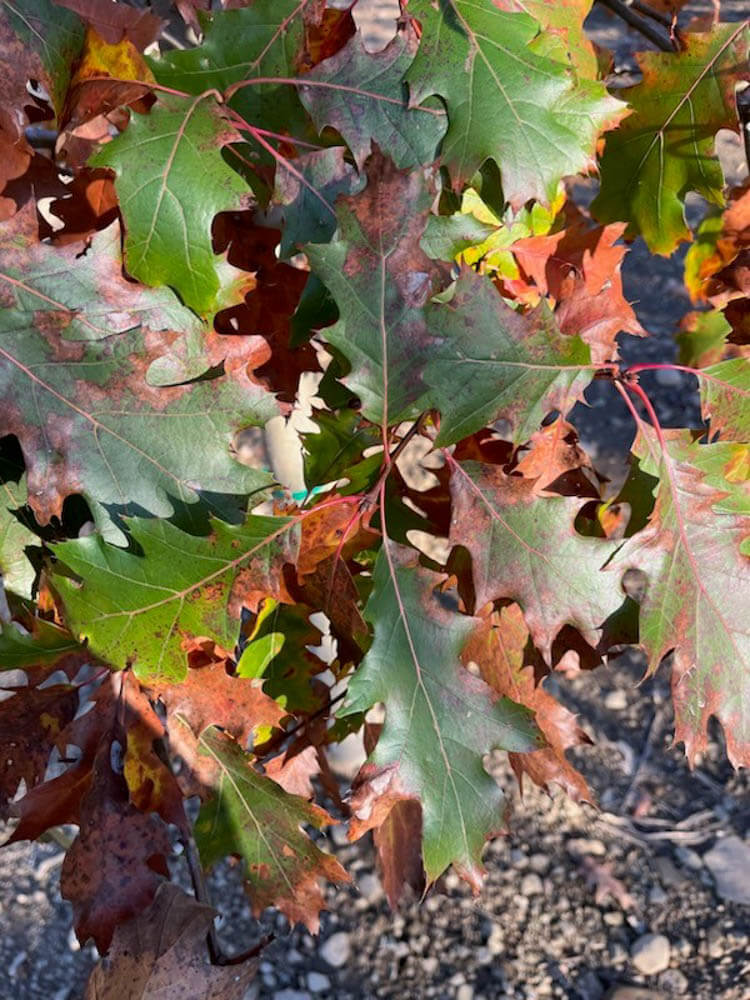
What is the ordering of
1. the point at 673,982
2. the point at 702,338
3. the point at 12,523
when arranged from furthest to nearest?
the point at 673,982, the point at 702,338, the point at 12,523

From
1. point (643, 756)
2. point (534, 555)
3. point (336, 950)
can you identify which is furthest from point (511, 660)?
point (643, 756)

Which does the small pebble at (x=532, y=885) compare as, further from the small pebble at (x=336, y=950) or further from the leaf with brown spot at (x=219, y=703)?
the leaf with brown spot at (x=219, y=703)

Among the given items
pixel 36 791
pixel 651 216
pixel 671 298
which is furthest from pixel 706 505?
pixel 671 298

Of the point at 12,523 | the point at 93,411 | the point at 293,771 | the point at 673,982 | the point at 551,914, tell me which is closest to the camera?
the point at 93,411

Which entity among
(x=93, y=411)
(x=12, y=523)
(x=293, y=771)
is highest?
(x=93, y=411)

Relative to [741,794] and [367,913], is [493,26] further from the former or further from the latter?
[741,794]

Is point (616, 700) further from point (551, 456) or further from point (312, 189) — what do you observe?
point (312, 189)


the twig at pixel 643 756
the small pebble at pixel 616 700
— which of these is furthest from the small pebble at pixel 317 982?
the small pebble at pixel 616 700

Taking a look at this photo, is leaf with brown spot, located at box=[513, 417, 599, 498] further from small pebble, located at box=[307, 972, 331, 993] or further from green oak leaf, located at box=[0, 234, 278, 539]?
small pebble, located at box=[307, 972, 331, 993]
